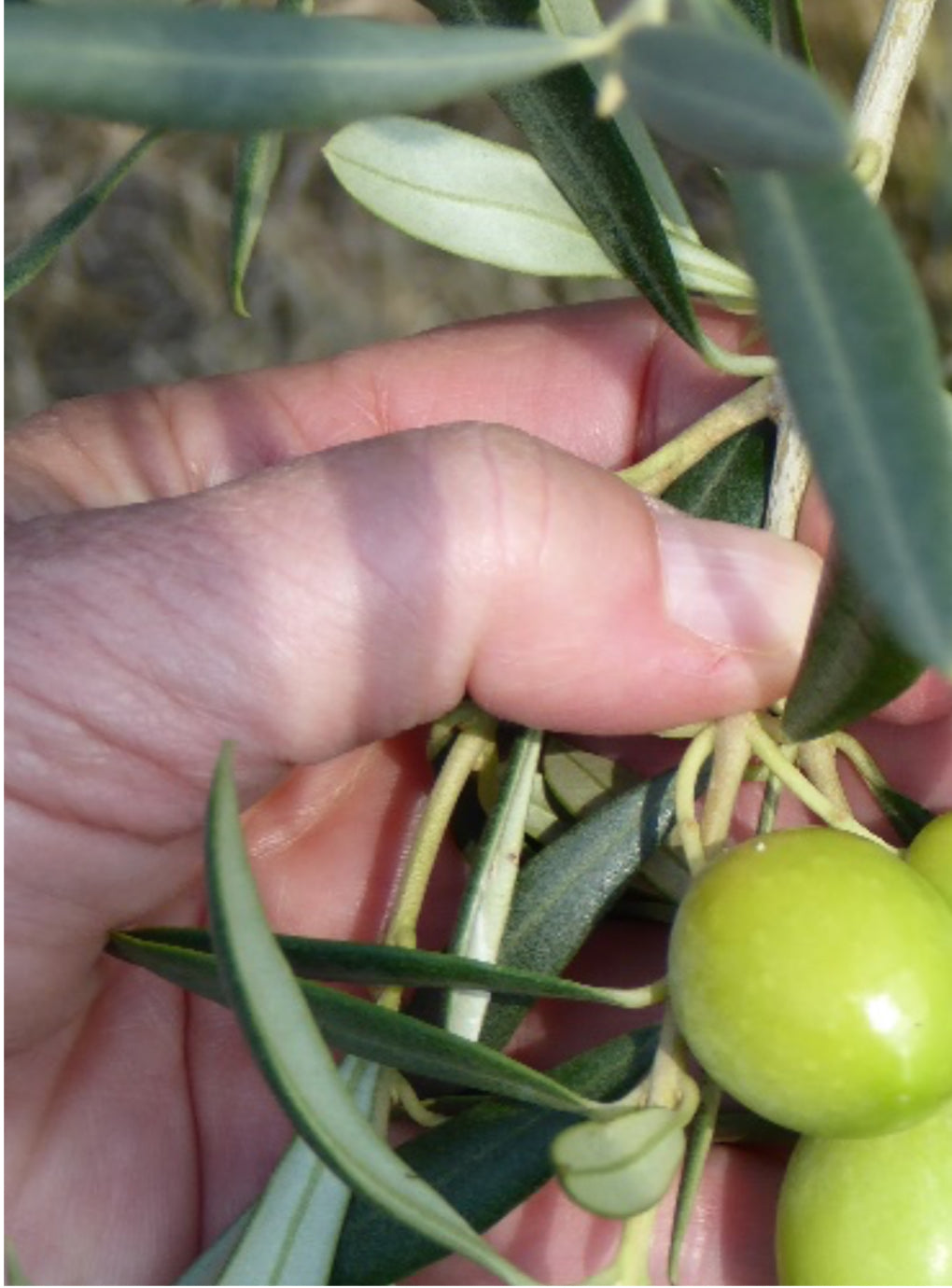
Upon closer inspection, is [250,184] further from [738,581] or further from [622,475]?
[738,581]

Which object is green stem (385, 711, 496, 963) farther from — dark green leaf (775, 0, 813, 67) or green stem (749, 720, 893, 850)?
dark green leaf (775, 0, 813, 67)

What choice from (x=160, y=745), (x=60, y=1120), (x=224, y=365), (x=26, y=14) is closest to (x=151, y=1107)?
(x=60, y=1120)

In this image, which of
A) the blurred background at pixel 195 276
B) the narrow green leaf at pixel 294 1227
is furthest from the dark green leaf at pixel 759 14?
the blurred background at pixel 195 276

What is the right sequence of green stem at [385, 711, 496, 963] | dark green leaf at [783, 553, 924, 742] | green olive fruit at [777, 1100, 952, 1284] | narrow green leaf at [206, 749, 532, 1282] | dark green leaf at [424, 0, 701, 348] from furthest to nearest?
green stem at [385, 711, 496, 963] < dark green leaf at [424, 0, 701, 348] < green olive fruit at [777, 1100, 952, 1284] < dark green leaf at [783, 553, 924, 742] < narrow green leaf at [206, 749, 532, 1282]

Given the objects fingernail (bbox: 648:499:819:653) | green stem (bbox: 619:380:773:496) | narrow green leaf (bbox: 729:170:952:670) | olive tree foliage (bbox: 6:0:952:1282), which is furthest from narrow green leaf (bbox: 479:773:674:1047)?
narrow green leaf (bbox: 729:170:952:670)

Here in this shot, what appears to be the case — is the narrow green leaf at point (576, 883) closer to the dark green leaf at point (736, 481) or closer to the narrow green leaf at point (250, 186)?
the dark green leaf at point (736, 481)

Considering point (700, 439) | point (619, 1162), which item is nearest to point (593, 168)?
point (700, 439)
